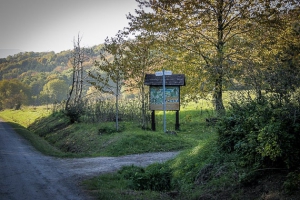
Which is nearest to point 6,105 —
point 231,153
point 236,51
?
point 236,51

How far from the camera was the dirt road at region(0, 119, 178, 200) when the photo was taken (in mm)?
8745

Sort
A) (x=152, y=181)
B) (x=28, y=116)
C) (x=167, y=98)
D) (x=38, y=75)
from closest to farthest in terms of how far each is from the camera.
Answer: (x=152, y=181) → (x=167, y=98) → (x=28, y=116) → (x=38, y=75)

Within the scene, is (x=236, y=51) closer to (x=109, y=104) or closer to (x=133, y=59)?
(x=133, y=59)

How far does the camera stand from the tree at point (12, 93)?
301ft

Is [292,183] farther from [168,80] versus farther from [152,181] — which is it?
[168,80]

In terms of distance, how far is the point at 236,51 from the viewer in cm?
1888

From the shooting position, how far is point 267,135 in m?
6.72

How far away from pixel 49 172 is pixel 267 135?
8053mm

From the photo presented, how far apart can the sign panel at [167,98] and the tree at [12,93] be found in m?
77.0

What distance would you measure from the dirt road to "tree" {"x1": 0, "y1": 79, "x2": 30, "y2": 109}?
79.7 metres

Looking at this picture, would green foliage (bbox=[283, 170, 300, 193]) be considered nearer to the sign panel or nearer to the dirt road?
the dirt road

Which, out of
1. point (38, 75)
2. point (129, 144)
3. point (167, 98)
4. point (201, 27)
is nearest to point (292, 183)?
point (129, 144)

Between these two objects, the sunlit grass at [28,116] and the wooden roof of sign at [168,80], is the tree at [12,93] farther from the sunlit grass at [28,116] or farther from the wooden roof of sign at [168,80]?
the wooden roof of sign at [168,80]

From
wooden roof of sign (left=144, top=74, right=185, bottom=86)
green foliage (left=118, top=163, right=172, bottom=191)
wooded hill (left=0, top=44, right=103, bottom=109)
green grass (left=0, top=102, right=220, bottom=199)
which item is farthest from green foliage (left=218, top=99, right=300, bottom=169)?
wooded hill (left=0, top=44, right=103, bottom=109)
